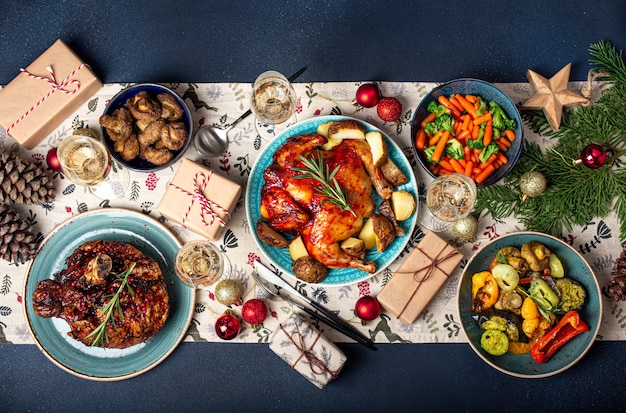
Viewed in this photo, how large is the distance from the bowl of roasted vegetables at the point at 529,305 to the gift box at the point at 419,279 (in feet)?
0.30

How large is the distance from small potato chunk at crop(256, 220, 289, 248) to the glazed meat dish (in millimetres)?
419

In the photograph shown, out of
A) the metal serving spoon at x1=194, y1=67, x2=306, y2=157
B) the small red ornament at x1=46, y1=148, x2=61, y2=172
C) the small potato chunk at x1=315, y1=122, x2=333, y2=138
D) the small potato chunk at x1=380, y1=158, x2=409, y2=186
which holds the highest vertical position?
the small red ornament at x1=46, y1=148, x2=61, y2=172

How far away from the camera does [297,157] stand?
6.48 feet

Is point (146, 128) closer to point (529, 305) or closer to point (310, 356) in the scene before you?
point (310, 356)

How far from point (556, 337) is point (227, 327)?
130cm

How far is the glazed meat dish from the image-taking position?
1941mm

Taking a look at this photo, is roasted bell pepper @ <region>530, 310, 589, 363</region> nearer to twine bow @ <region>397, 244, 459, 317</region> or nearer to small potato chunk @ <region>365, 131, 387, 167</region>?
twine bow @ <region>397, 244, 459, 317</region>

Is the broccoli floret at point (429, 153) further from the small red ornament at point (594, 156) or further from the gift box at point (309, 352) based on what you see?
the gift box at point (309, 352)

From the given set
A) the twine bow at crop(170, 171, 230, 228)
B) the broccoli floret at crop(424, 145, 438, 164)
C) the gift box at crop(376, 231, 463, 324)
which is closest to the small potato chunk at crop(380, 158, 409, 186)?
the broccoli floret at crop(424, 145, 438, 164)

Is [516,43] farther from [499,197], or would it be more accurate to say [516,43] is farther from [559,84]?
[499,197]

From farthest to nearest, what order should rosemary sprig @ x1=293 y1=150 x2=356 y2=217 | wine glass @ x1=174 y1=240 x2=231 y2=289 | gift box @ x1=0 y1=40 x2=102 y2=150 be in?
1. gift box @ x1=0 y1=40 x2=102 y2=150
2. wine glass @ x1=174 y1=240 x2=231 y2=289
3. rosemary sprig @ x1=293 y1=150 x2=356 y2=217

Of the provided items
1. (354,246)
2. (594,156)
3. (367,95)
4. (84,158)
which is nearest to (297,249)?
(354,246)

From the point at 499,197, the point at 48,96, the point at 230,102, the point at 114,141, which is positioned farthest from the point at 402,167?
the point at 48,96

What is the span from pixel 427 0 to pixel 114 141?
145 cm
